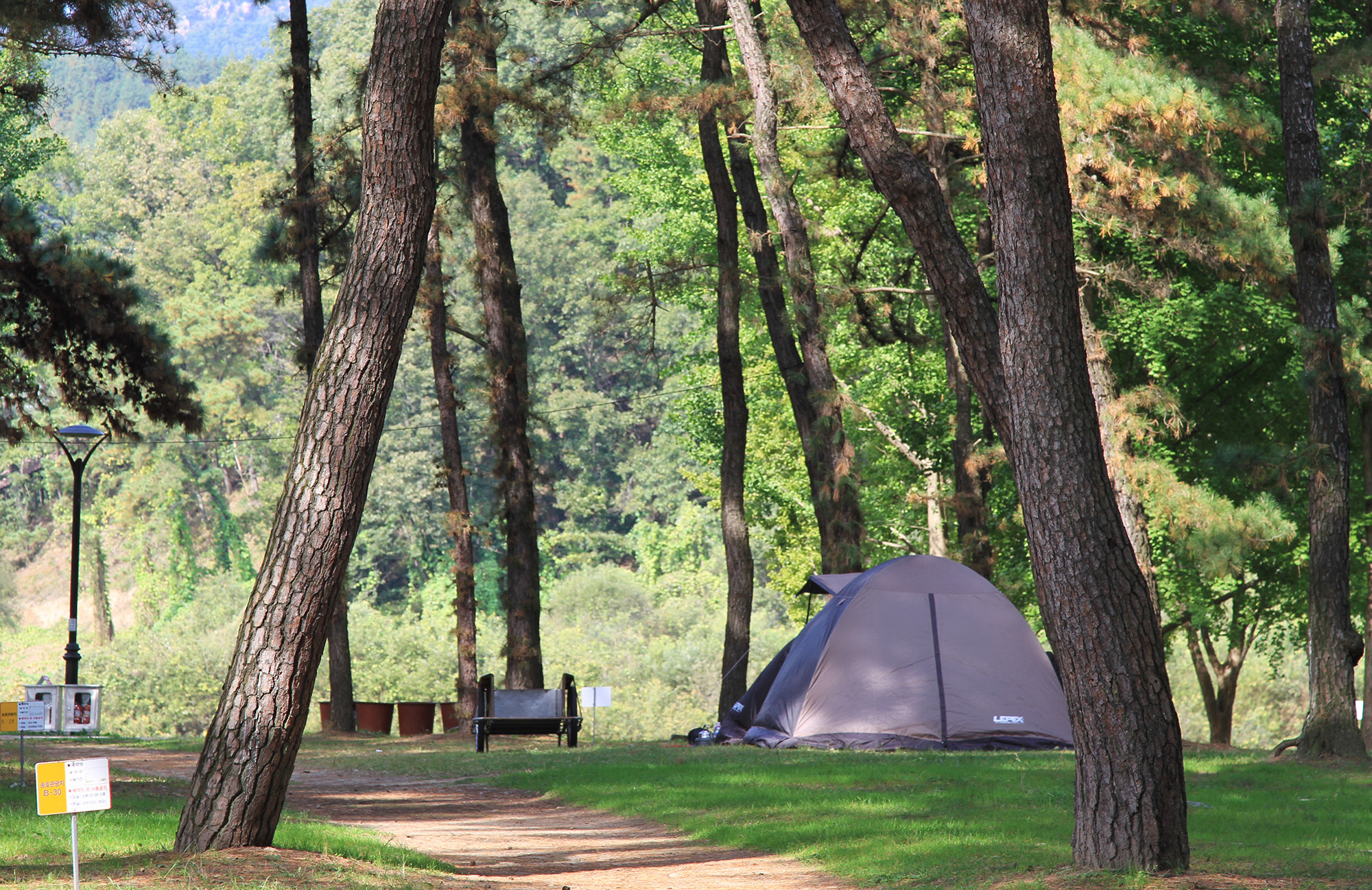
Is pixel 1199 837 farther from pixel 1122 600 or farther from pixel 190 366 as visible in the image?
pixel 190 366

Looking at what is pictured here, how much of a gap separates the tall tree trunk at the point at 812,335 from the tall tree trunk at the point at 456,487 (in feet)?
19.5

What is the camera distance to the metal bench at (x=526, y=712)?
1519cm

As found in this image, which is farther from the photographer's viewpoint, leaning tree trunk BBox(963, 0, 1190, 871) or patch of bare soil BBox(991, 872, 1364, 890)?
leaning tree trunk BBox(963, 0, 1190, 871)

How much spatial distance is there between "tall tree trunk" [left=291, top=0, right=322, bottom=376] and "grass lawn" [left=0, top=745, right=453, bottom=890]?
12.1m

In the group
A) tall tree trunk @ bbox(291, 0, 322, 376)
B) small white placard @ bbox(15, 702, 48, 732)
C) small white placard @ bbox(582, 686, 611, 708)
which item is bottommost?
small white placard @ bbox(582, 686, 611, 708)

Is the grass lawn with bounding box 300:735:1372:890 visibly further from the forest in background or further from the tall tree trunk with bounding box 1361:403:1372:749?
the forest in background

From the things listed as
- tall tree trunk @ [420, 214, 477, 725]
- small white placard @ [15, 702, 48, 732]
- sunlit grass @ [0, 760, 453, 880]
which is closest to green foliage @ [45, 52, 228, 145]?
tall tree trunk @ [420, 214, 477, 725]

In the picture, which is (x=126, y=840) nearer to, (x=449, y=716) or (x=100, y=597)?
(x=449, y=716)

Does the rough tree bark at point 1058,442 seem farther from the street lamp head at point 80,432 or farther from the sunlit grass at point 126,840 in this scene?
the street lamp head at point 80,432

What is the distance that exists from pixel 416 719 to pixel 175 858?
47.2ft

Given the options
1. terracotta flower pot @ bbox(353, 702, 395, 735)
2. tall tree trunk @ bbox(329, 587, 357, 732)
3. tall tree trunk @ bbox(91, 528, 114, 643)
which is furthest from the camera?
tall tree trunk @ bbox(91, 528, 114, 643)

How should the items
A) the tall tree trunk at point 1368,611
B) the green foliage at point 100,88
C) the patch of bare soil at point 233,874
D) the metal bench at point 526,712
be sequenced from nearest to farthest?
the patch of bare soil at point 233,874, the tall tree trunk at point 1368,611, the metal bench at point 526,712, the green foliage at point 100,88

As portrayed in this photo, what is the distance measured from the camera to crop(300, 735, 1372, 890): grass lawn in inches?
254

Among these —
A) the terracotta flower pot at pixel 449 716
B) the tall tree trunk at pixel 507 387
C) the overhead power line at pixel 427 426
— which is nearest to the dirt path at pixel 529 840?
the tall tree trunk at pixel 507 387
